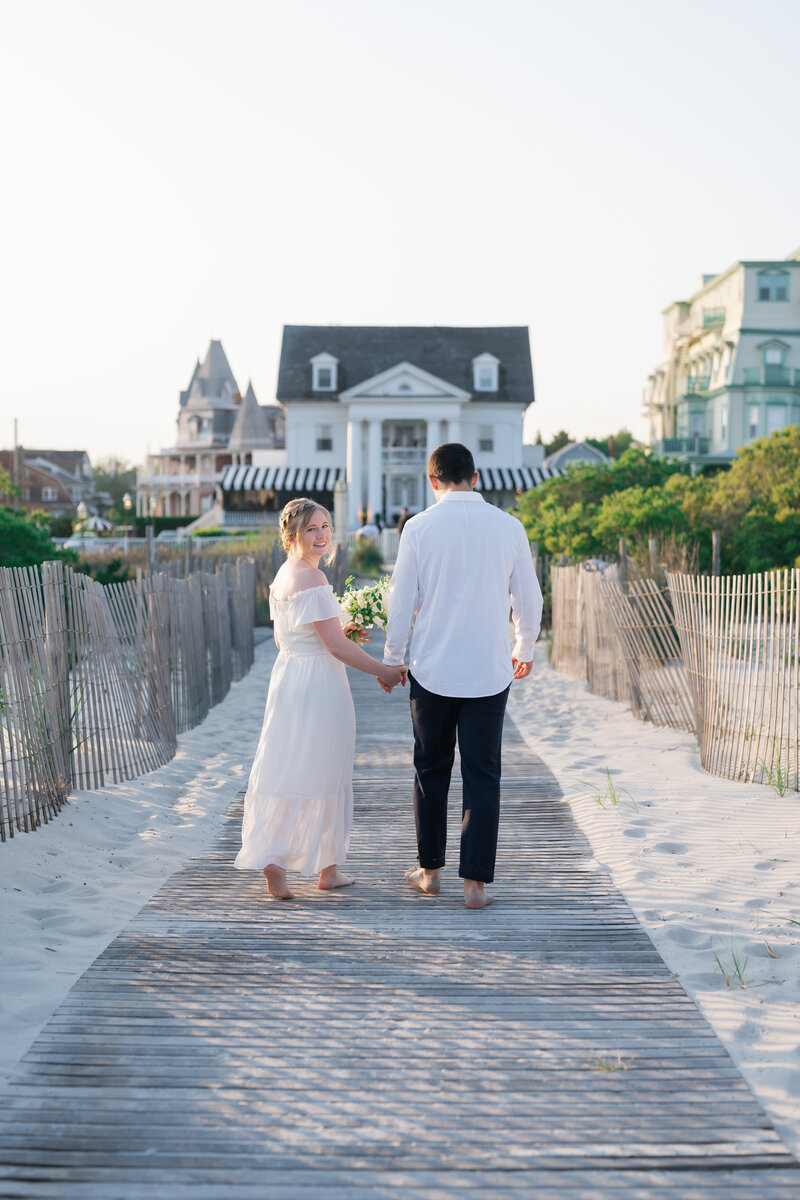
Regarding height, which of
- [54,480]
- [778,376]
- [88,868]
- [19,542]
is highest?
[778,376]

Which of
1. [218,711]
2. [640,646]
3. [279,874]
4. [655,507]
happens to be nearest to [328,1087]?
[279,874]

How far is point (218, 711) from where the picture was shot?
443 inches

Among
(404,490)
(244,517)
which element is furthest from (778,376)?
(244,517)

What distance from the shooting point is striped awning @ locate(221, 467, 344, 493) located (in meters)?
48.2

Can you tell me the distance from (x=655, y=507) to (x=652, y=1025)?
12609 mm

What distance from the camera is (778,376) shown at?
5322 cm

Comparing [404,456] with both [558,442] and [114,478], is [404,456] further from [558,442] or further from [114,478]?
[114,478]

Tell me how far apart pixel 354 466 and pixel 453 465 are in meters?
43.3

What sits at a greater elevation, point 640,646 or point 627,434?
point 627,434

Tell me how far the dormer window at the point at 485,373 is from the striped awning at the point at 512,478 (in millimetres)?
3695

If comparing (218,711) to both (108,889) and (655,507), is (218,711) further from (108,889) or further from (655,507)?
(655,507)

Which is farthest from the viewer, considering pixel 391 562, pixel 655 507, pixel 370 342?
pixel 370 342

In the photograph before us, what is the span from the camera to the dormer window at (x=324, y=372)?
49156 mm

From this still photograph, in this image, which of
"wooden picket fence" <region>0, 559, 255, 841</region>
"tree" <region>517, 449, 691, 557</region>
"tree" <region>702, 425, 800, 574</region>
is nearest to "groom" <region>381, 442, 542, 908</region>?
"wooden picket fence" <region>0, 559, 255, 841</region>
